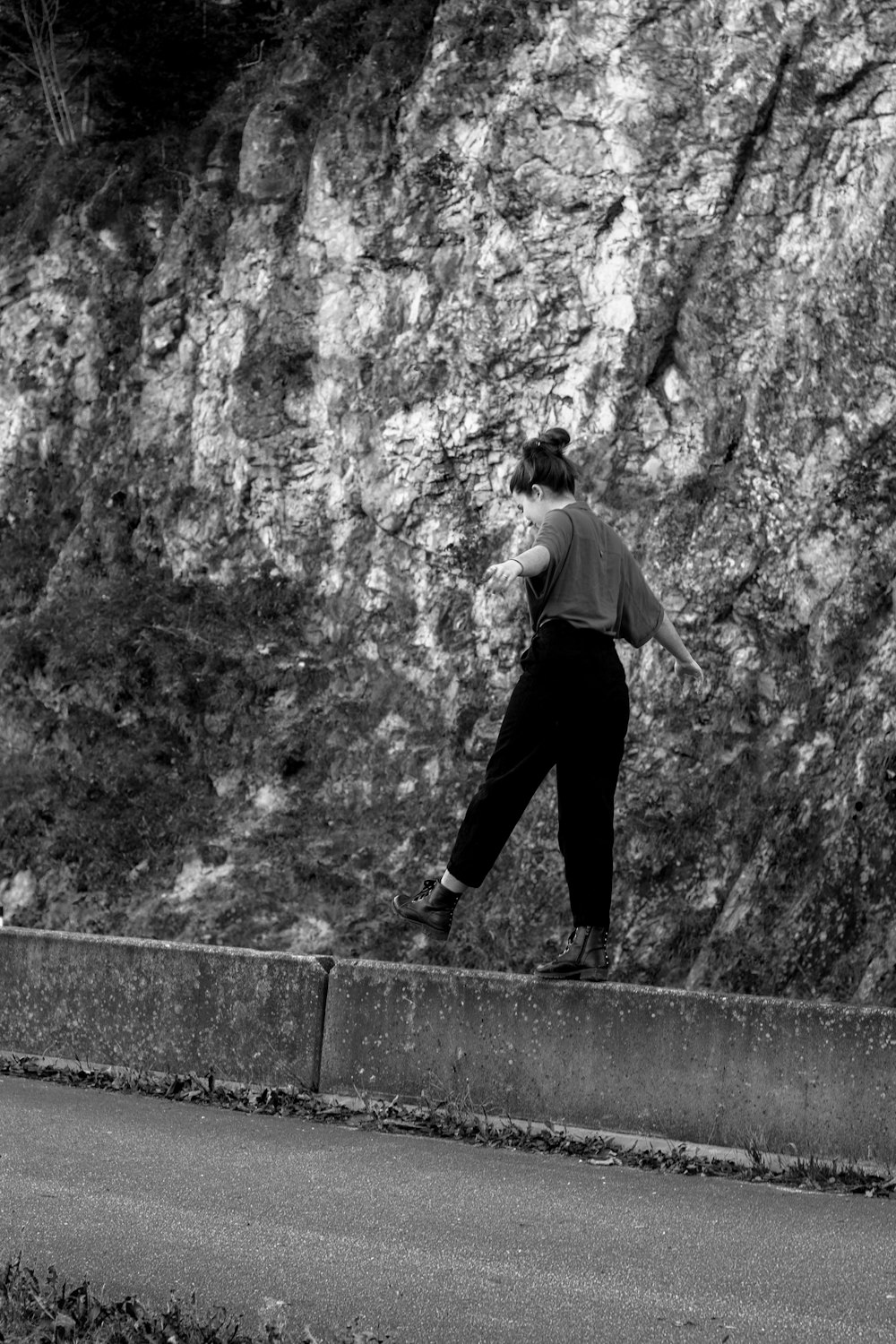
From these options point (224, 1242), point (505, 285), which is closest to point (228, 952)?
point (224, 1242)

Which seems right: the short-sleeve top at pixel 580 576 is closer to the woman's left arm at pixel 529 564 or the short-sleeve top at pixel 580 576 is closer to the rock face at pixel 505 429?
the woman's left arm at pixel 529 564

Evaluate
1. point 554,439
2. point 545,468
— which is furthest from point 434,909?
point 554,439

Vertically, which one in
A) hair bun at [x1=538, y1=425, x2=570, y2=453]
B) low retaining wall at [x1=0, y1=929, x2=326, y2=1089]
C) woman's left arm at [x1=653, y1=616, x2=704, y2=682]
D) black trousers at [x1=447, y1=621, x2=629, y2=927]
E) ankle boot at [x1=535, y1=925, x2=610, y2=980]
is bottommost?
low retaining wall at [x1=0, y1=929, x2=326, y2=1089]

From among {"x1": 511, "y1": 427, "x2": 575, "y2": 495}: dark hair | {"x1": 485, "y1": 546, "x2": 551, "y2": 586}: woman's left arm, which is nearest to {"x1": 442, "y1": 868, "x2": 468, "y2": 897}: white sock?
{"x1": 485, "y1": 546, "x2": 551, "y2": 586}: woman's left arm

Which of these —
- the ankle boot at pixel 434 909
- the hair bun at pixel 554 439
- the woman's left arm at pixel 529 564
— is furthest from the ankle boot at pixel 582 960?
the hair bun at pixel 554 439

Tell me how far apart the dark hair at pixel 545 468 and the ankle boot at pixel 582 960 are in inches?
67.1

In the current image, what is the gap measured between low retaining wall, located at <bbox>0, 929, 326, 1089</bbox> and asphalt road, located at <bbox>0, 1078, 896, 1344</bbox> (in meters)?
0.76

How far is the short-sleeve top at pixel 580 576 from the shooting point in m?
6.11

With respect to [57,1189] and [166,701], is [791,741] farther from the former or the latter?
[57,1189]

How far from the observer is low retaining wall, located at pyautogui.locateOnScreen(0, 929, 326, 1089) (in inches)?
264

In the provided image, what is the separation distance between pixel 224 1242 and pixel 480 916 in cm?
498

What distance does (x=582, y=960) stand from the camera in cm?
616

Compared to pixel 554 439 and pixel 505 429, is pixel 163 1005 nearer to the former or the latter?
pixel 554 439

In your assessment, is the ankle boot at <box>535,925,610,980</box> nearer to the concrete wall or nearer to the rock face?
the concrete wall
